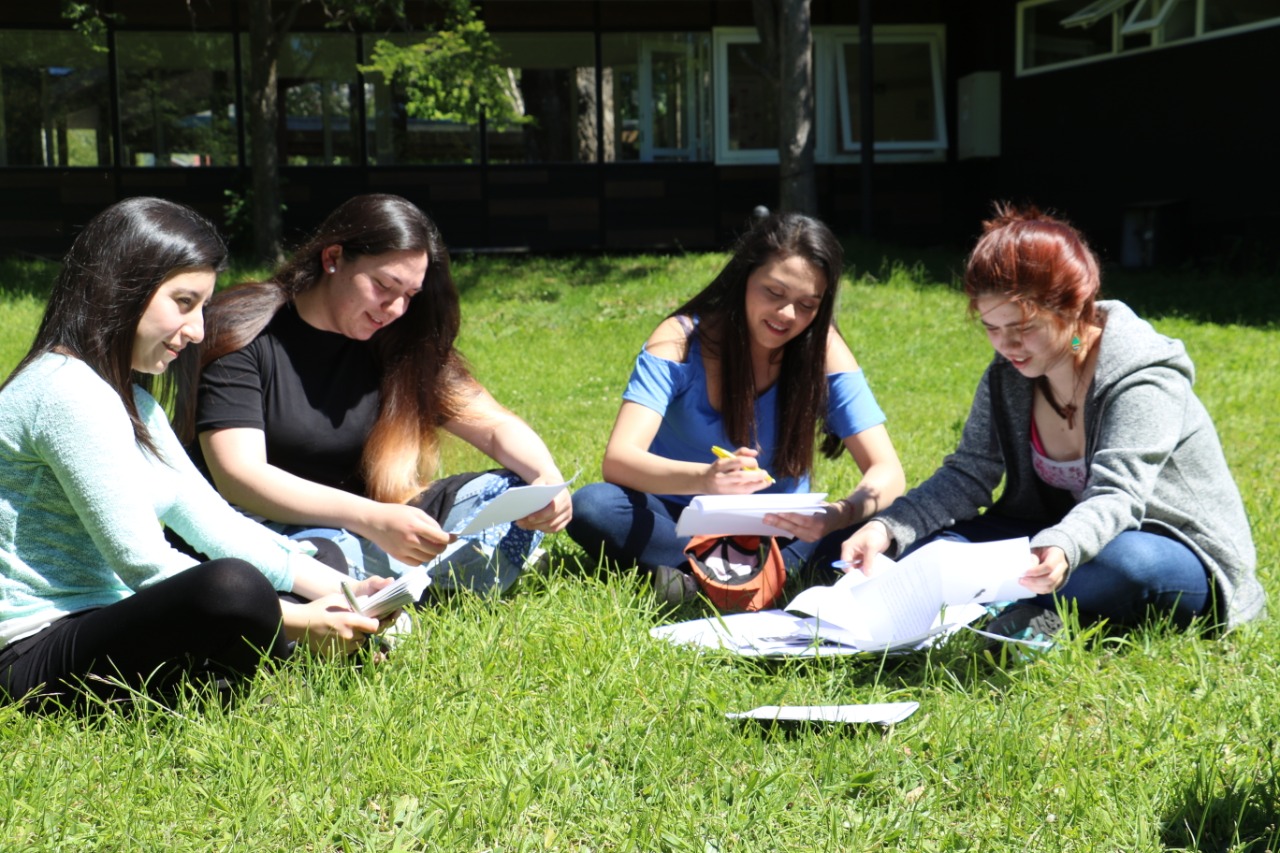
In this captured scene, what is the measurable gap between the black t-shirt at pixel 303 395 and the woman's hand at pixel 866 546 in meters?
1.38

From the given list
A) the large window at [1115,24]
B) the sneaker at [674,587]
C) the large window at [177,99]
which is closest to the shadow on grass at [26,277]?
the large window at [177,99]

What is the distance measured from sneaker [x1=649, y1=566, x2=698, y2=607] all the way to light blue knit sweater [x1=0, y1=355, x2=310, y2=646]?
130 cm

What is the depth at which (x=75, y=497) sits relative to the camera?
2479mm

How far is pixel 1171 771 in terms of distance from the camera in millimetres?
2402

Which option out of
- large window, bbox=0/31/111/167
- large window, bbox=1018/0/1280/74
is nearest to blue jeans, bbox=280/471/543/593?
large window, bbox=1018/0/1280/74

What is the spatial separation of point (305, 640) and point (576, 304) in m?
7.97

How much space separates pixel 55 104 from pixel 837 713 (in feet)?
50.6

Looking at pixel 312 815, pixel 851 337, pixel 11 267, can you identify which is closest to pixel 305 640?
pixel 312 815

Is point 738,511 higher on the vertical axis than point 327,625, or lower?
higher

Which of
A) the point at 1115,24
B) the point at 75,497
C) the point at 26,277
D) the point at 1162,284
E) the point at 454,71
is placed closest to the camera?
the point at 75,497

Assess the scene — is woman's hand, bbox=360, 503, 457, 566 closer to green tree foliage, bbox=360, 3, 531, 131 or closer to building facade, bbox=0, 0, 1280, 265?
green tree foliage, bbox=360, 3, 531, 131

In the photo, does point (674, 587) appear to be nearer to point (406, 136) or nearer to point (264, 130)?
point (264, 130)

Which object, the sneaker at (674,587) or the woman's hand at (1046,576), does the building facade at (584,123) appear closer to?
the sneaker at (674,587)

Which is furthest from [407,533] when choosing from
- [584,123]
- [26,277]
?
[584,123]
